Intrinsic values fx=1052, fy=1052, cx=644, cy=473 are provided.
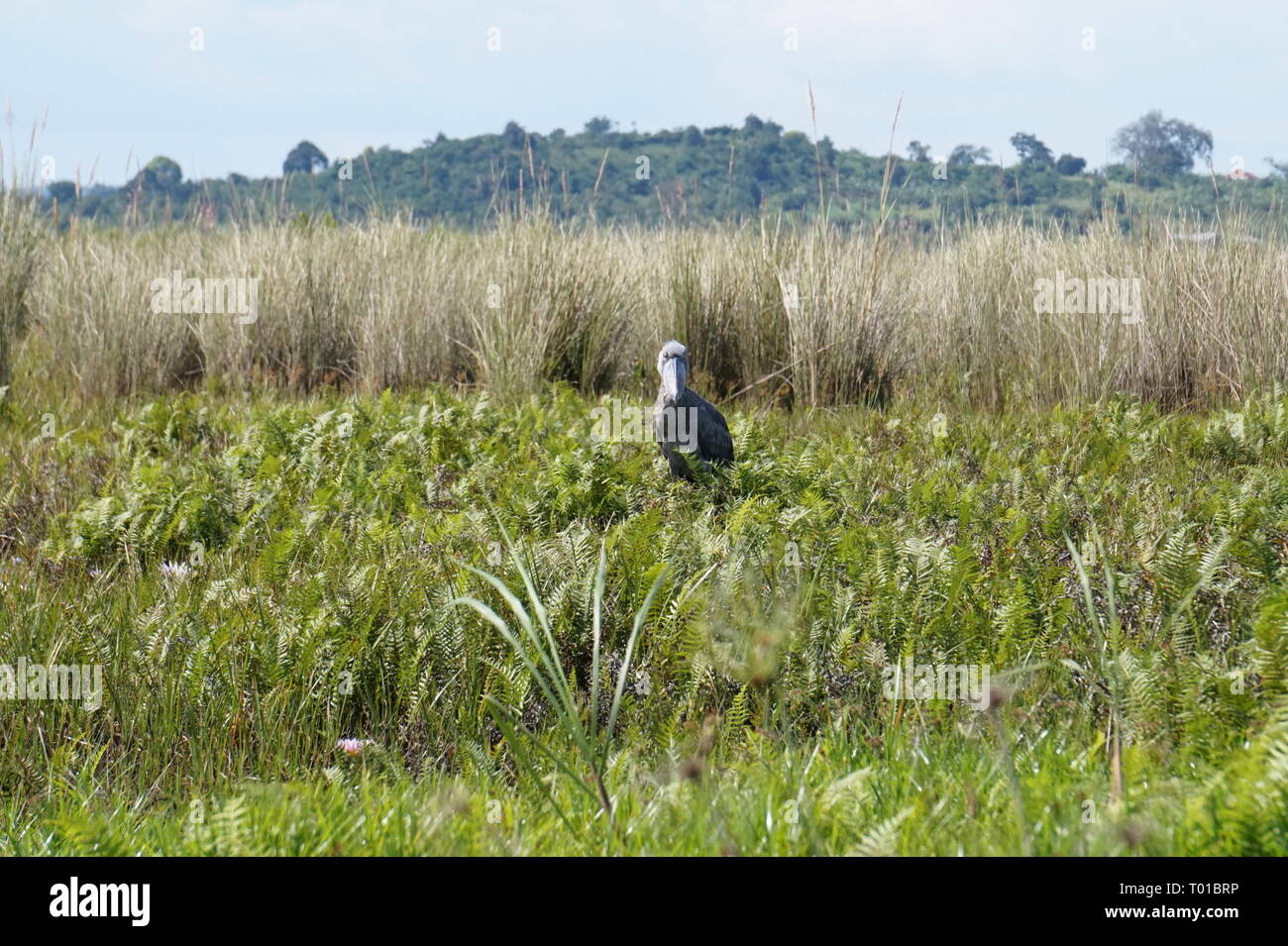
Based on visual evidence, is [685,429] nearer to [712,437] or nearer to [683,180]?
[712,437]

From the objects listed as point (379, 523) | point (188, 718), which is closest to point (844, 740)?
point (188, 718)

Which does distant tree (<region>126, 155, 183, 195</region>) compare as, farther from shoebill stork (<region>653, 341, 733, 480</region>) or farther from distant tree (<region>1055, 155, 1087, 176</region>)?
shoebill stork (<region>653, 341, 733, 480</region>)

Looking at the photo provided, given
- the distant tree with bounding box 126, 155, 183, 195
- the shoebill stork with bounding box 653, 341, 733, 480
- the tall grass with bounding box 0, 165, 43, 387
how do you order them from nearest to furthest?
the shoebill stork with bounding box 653, 341, 733, 480
the tall grass with bounding box 0, 165, 43, 387
the distant tree with bounding box 126, 155, 183, 195

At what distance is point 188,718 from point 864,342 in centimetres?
546

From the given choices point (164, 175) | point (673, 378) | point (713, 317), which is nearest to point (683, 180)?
point (713, 317)

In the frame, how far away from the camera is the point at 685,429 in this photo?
4.57 meters

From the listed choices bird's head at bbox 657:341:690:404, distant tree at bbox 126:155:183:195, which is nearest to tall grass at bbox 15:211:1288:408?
bird's head at bbox 657:341:690:404

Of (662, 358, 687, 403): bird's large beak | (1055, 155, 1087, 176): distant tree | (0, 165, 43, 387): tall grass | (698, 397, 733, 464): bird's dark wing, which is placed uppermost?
(1055, 155, 1087, 176): distant tree

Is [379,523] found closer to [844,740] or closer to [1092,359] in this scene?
[844,740]

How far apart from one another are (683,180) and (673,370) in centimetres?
1049

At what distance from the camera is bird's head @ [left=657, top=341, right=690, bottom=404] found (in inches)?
181

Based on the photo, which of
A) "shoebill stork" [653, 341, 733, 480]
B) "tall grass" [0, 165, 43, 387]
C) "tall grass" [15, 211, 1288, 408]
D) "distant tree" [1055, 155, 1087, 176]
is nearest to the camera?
"shoebill stork" [653, 341, 733, 480]

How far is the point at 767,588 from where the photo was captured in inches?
124
